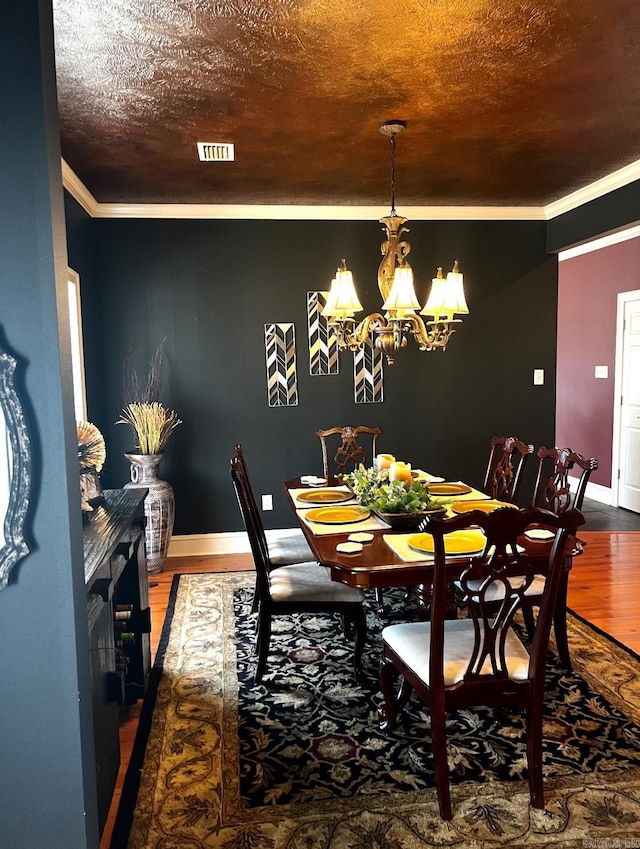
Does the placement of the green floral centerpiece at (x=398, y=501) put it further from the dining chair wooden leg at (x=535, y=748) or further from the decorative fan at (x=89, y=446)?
the decorative fan at (x=89, y=446)

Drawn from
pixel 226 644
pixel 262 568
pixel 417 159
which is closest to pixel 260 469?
pixel 226 644

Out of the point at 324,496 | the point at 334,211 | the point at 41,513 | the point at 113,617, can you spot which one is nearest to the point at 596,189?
the point at 334,211

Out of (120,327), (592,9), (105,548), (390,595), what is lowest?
(390,595)

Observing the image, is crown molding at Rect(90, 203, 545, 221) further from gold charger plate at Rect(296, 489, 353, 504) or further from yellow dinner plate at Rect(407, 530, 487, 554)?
yellow dinner plate at Rect(407, 530, 487, 554)

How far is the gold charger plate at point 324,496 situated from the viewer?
3.23m

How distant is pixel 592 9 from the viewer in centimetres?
217

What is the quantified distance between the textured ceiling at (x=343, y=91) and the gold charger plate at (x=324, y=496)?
1916 millimetres

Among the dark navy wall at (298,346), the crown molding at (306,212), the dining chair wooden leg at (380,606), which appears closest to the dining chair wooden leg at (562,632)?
the dining chair wooden leg at (380,606)

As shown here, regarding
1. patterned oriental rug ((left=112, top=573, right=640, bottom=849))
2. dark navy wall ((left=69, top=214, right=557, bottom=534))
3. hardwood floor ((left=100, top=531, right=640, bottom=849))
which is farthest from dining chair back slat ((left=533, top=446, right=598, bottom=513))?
dark navy wall ((left=69, top=214, right=557, bottom=534))

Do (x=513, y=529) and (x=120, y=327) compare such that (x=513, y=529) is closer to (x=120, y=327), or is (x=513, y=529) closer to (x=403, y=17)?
(x=403, y=17)

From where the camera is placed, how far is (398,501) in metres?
2.78

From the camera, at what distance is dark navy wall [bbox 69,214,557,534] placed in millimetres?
Answer: 4754

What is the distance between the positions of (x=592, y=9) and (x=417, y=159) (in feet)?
5.48

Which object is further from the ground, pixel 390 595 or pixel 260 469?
pixel 260 469
